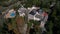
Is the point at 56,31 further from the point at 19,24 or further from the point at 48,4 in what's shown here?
the point at 19,24

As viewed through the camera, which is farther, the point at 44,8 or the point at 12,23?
the point at 44,8

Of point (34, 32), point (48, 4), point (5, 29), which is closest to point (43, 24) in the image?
point (34, 32)

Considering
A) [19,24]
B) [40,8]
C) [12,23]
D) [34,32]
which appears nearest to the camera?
[19,24]

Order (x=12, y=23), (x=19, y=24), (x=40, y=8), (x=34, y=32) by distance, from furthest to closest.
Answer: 1. (x=40, y=8)
2. (x=34, y=32)
3. (x=12, y=23)
4. (x=19, y=24)

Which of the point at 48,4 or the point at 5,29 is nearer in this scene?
the point at 5,29

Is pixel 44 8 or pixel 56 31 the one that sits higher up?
pixel 44 8

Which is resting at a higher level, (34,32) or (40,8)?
(40,8)

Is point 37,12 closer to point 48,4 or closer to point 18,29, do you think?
point 48,4

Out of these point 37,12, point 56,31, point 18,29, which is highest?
point 37,12

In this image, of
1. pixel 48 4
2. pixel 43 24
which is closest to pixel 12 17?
pixel 43 24
